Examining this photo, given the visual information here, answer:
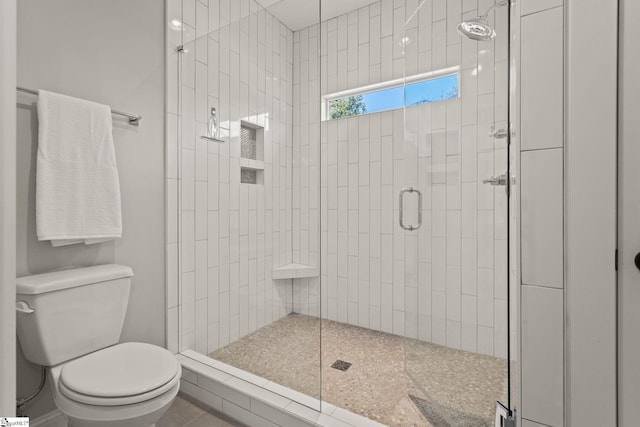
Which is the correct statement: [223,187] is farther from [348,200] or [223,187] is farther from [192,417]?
[192,417]

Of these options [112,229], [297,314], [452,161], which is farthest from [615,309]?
[112,229]

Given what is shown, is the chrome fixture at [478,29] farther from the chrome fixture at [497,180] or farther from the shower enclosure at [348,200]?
the chrome fixture at [497,180]

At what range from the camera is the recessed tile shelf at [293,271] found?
6.26 ft

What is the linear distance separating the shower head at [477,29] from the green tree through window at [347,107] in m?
1.23

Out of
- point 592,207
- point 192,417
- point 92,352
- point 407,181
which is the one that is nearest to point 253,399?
point 192,417

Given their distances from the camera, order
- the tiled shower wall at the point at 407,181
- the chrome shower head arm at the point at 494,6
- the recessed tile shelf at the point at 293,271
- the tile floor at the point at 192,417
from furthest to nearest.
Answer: the recessed tile shelf at the point at 293,271, the tile floor at the point at 192,417, the tiled shower wall at the point at 407,181, the chrome shower head arm at the point at 494,6

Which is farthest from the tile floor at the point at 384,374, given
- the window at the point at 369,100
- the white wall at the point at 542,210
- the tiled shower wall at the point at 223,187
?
the window at the point at 369,100

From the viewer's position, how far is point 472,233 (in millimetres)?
1425

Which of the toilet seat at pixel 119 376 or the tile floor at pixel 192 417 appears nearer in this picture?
the toilet seat at pixel 119 376

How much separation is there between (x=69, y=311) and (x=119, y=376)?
395mm

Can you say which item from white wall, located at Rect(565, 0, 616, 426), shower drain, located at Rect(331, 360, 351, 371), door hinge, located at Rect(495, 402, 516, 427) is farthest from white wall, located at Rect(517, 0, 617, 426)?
shower drain, located at Rect(331, 360, 351, 371)

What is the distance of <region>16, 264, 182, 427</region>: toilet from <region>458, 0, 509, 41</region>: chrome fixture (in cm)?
189

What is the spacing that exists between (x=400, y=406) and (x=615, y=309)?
120 cm

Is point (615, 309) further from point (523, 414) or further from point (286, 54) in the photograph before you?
point (286, 54)
